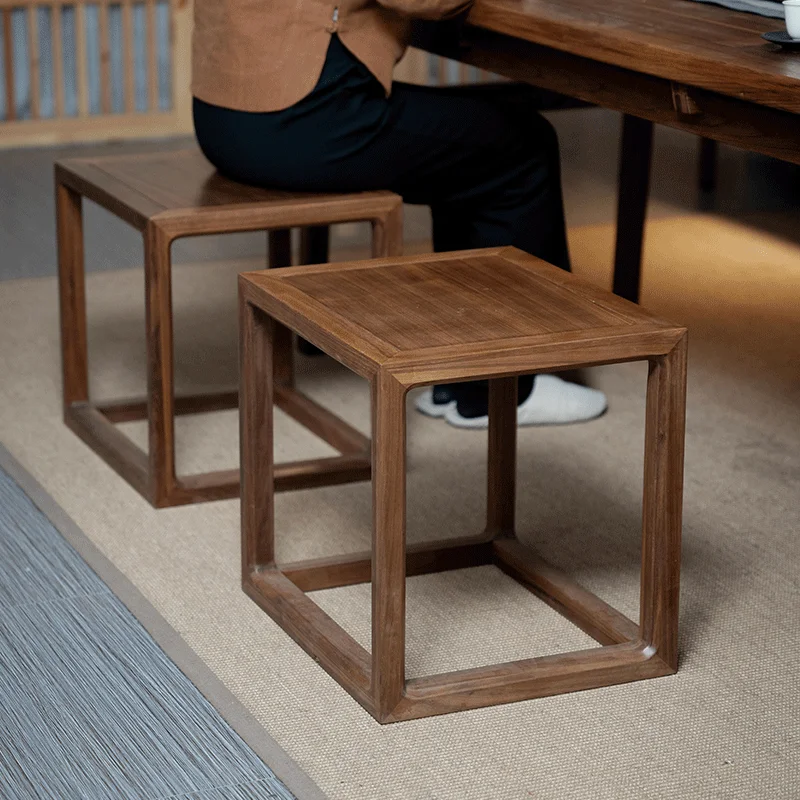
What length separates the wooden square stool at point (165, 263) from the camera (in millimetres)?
1989

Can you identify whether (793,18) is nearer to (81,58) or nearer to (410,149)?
(410,149)

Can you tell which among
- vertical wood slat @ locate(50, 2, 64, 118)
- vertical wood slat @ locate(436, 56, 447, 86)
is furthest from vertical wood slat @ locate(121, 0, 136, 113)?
vertical wood slat @ locate(436, 56, 447, 86)

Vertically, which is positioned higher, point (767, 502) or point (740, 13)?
point (740, 13)

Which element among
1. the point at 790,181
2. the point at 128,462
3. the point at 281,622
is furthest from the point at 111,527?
the point at 790,181

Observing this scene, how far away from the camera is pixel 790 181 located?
4016mm

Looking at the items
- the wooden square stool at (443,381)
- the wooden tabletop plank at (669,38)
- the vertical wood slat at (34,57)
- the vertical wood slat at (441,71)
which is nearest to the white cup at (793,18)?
the wooden tabletop plank at (669,38)

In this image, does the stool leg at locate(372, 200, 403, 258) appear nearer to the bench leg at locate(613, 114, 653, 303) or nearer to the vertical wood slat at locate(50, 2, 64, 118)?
the bench leg at locate(613, 114, 653, 303)

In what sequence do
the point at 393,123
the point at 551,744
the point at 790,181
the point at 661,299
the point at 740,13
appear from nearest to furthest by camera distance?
1. the point at 551,744
2. the point at 740,13
3. the point at 393,123
4. the point at 661,299
5. the point at 790,181

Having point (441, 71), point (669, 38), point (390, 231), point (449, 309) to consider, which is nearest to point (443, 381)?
point (449, 309)

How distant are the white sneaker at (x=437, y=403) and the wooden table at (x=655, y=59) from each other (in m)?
0.56

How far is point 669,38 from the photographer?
68.9 inches

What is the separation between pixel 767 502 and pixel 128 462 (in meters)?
0.92

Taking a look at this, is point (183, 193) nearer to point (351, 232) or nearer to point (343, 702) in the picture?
point (343, 702)

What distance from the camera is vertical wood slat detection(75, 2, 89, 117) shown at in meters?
4.60
